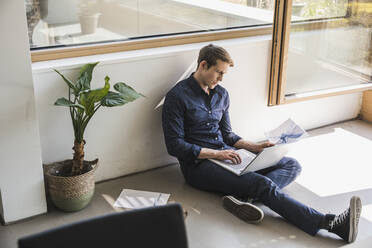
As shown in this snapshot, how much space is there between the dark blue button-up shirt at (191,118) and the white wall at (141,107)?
8.4 inches

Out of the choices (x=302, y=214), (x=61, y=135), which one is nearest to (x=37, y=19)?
(x=61, y=135)

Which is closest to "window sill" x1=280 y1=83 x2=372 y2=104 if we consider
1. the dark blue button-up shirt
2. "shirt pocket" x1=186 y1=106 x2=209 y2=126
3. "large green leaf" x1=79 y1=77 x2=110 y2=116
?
the dark blue button-up shirt

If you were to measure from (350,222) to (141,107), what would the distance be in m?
1.50

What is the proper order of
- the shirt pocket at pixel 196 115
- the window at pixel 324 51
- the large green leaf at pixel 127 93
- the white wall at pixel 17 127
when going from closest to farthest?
the white wall at pixel 17 127 → the large green leaf at pixel 127 93 → the shirt pocket at pixel 196 115 → the window at pixel 324 51

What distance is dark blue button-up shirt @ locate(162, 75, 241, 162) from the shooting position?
324 cm

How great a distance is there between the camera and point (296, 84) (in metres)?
4.14

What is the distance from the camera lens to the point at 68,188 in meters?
2.98

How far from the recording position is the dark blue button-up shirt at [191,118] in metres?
3.24

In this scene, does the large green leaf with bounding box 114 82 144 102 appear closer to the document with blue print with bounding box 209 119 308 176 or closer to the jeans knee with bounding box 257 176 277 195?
the document with blue print with bounding box 209 119 308 176

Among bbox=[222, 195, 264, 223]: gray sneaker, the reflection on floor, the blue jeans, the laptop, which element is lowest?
the reflection on floor

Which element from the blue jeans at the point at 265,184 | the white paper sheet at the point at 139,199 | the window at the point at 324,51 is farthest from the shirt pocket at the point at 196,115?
the window at the point at 324,51

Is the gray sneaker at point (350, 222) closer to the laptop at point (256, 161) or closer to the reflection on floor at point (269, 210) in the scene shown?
the reflection on floor at point (269, 210)

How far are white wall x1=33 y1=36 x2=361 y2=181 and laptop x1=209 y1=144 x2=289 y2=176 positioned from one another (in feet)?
1.92

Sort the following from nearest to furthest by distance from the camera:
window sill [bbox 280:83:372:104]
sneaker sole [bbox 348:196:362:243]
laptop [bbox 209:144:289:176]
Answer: sneaker sole [bbox 348:196:362:243]
laptop [bbox 209:144:289:176]
window sill [bbox 280:83:372:104]
